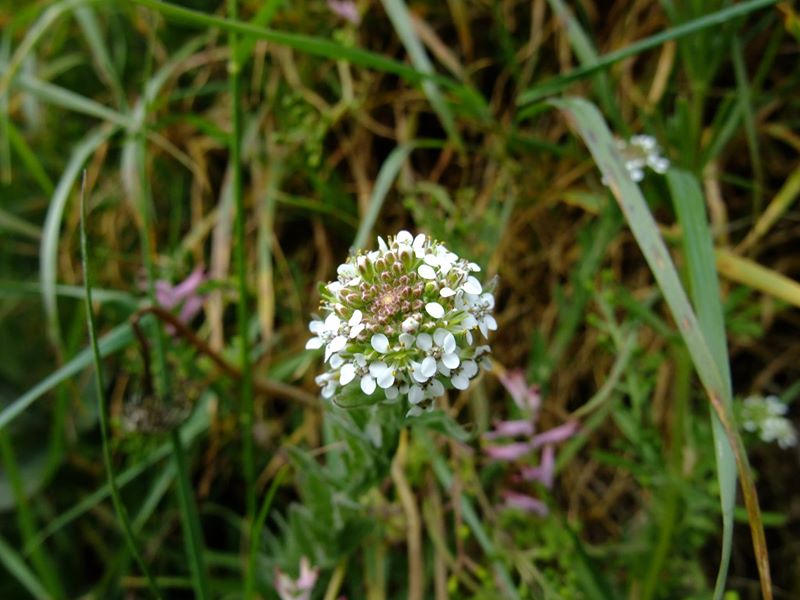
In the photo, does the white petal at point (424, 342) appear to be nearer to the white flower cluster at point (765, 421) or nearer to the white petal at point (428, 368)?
the white petal at point (428, 368)

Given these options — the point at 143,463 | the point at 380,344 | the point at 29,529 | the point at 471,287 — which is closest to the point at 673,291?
the point at 471,287

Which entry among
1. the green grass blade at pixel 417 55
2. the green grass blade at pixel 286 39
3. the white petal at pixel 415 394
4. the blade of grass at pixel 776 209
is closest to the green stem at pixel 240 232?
the green grass blade at pixel 286 39

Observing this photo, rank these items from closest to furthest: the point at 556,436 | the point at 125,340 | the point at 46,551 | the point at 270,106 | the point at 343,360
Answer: the point at 343,360 → the point at 125,340 → the point at 556,436 → the point at 46,551 → the point at 270,106

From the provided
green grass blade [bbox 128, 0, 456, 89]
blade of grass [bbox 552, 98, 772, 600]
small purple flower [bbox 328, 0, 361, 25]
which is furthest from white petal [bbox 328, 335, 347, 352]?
small purple flower [bbox 328, 0, 361, 25]

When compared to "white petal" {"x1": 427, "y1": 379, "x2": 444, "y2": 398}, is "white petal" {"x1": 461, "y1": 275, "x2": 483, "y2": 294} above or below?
above

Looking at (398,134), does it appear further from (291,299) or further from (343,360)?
(343,360)

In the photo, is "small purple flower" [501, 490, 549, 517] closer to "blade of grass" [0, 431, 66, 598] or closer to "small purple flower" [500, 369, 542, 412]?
"small purple flower" [500, 369, 542, 412]

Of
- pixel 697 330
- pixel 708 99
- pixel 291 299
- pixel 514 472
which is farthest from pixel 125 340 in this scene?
pixel 708 99
